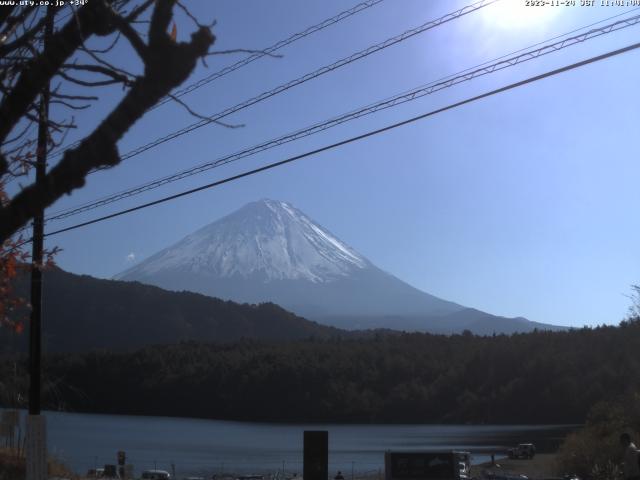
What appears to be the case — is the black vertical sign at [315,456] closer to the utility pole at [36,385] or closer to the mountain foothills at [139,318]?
the utility pole at [36,385]

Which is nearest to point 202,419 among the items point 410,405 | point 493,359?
point 410,405

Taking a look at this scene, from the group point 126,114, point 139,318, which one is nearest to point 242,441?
point 139,318

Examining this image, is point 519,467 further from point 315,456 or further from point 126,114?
point 126,114

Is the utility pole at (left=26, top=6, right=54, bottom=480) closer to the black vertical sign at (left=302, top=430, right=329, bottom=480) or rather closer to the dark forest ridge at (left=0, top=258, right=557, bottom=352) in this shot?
the black vertical sign at (left=302, top=430, right=329, bottom=480)

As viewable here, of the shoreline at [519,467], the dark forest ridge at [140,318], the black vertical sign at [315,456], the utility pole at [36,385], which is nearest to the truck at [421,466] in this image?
the black vertical sign at [315,456]

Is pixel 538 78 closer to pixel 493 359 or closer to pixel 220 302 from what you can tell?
pixel 493 359

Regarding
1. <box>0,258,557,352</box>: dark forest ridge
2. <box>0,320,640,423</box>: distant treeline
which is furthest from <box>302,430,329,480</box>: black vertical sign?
<box>0,258,557,352</box>: dark forest ridge
